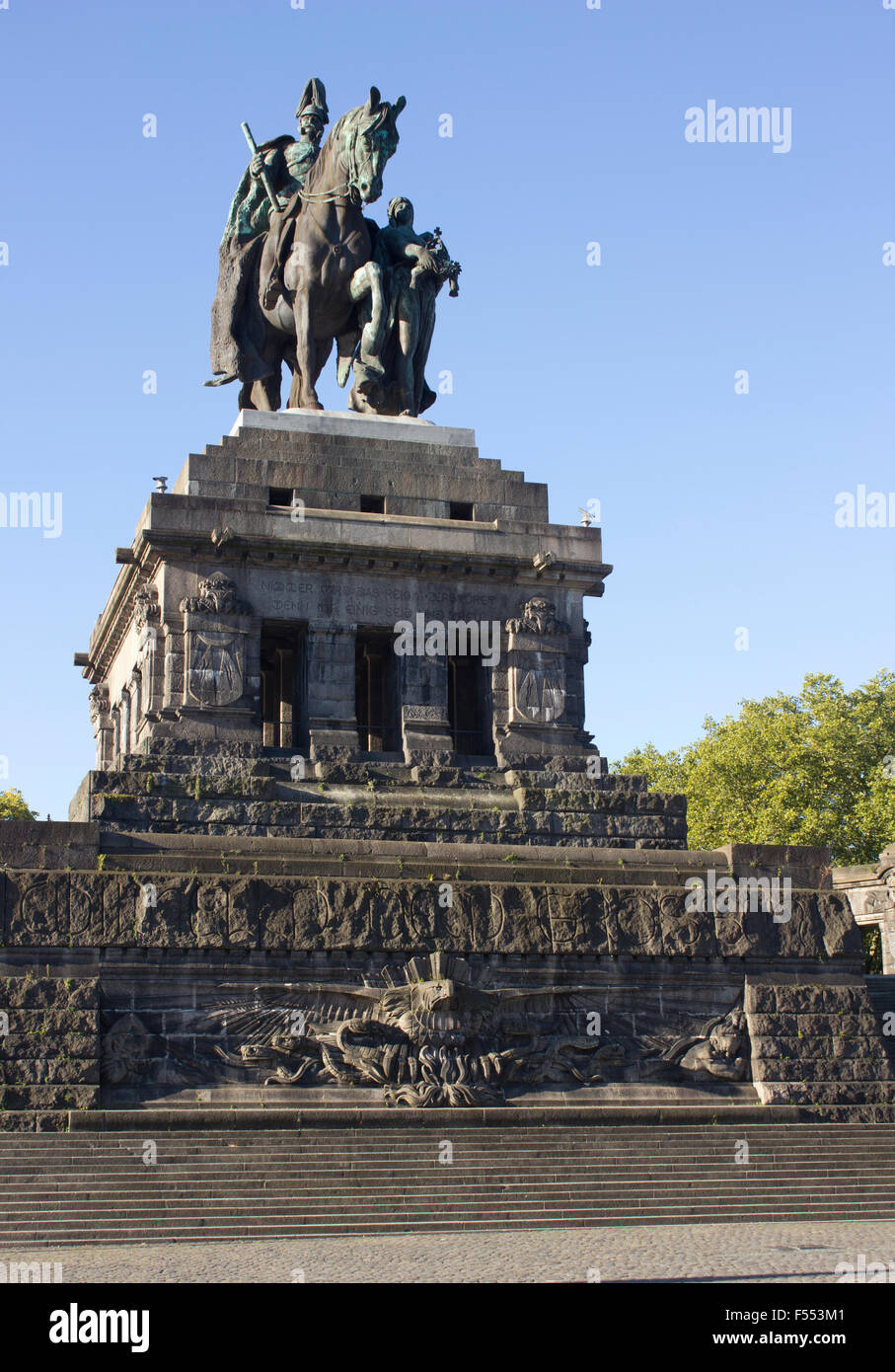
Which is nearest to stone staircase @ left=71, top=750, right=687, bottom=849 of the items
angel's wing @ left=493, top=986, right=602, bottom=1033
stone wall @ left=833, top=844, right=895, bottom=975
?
angel's wing @ left=493, top=986, right=602, bottom=1033

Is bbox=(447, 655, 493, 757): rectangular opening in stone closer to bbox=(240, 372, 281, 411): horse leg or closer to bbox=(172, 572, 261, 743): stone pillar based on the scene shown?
bbox=(172, 572, 261, 743): stone pillar

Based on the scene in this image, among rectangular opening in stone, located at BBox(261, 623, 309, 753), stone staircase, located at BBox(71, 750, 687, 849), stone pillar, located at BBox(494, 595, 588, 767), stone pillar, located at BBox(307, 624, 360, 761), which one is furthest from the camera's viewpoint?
rectangular opening in stone, located at BBox(261, 623, 309, 753)

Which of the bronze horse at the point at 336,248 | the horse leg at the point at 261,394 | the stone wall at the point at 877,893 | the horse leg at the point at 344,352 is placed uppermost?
the bronze horse at the point at 336,248

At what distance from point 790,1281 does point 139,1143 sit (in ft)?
30.1

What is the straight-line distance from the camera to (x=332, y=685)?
31.4m

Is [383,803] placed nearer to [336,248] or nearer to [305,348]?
[305,348]

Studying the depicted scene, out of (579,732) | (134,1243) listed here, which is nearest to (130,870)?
(134,1243)

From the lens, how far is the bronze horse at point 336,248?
34812 millimetres

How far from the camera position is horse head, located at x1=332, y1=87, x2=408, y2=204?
114ft

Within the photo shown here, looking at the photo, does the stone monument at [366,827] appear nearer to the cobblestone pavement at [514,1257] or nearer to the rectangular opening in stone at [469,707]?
the rectangular opening in stone at [469,707]

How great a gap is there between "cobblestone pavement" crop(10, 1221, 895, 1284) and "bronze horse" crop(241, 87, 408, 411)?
740 inches

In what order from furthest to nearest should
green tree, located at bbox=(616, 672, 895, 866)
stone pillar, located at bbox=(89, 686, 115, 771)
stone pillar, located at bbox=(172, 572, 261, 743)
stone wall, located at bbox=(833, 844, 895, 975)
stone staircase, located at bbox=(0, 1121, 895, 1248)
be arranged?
green tree, located at bbox=(616, 672, 895, 866) < stone wall, located at bbox=(833, 844, 895, 975) < stone pillar, located at bbox=(89, 686, 115, 771) < stone pillar, located at bbox=(172, 572, 261, 743) < stone staircase, located at bbox=(0, 1121, 895, 1248)

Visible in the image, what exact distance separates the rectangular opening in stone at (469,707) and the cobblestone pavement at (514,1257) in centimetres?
1226

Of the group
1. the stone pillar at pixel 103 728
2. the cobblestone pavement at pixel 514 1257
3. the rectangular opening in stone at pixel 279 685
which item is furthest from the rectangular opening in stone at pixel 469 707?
the cobblestone pavement at pixel 514 1257
